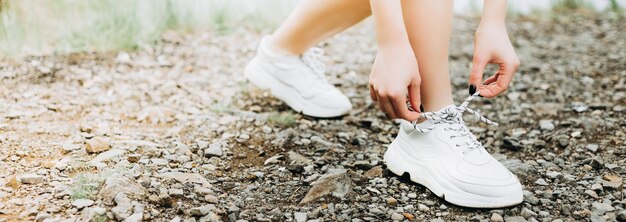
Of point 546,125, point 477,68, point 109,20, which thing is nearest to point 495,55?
point 477,68

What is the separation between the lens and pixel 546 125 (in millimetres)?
2416

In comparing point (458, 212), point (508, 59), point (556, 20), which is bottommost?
point (556, 20)

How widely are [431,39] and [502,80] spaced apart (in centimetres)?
21

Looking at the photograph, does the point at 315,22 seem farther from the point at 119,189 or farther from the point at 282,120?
the point at 119,189

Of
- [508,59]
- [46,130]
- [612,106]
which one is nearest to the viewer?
[508,59]

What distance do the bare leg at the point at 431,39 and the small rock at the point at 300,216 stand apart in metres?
0.46

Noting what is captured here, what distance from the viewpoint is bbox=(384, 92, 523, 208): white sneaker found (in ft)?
5.64

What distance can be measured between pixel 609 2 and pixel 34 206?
408 cm

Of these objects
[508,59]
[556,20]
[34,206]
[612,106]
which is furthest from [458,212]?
[556,20]

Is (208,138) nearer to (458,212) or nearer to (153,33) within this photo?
(458,212)

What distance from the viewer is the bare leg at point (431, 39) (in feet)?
5.70

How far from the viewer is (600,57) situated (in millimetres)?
3365

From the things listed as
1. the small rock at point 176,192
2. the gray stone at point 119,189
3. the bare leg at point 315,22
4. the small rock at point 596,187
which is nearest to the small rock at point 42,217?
the gray stone at point 119,189

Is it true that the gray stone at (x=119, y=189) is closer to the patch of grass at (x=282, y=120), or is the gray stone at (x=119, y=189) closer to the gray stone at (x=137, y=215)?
the gray stone at (x=137, y=215)
